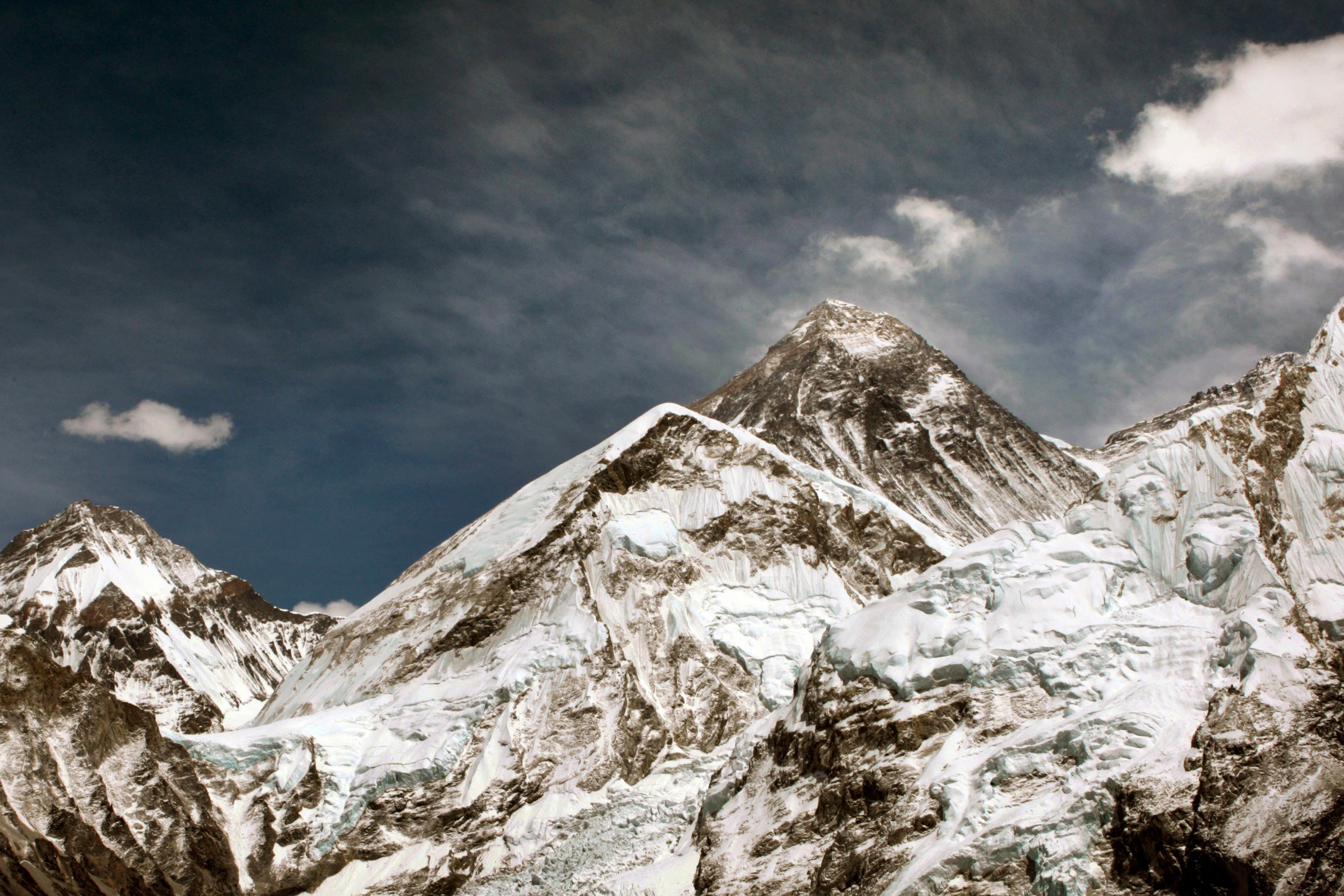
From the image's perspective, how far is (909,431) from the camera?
11794cm

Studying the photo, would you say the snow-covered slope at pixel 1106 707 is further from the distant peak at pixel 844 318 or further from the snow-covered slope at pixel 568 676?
the distant peak at pixel 844 318

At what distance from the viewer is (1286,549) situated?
46.3 m

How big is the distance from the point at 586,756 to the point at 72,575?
14455 centimetres

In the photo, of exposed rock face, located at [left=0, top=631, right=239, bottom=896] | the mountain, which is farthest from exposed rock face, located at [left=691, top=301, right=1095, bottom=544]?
the mountain

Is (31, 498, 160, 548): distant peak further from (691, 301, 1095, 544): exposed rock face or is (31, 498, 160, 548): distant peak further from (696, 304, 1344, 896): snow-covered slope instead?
(696, 304, 1344, 896): snow-covered slope

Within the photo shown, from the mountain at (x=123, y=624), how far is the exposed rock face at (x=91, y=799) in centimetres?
8987

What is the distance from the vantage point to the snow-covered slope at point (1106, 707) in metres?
35.5

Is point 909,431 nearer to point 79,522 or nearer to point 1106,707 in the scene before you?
point 1106,707

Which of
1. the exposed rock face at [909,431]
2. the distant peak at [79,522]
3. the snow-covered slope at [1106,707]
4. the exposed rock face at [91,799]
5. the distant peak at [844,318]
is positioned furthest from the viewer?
the distant peak at [79,522]

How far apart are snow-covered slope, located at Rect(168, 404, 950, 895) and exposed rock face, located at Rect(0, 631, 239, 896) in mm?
2067

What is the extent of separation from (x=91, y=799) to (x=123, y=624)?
11934 centimetres

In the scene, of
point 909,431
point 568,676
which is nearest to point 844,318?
point 909,431

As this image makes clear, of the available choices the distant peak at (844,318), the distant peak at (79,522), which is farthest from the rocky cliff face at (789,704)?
the distant peak at (79,522)

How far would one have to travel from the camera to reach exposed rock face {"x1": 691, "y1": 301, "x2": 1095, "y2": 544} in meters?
110
